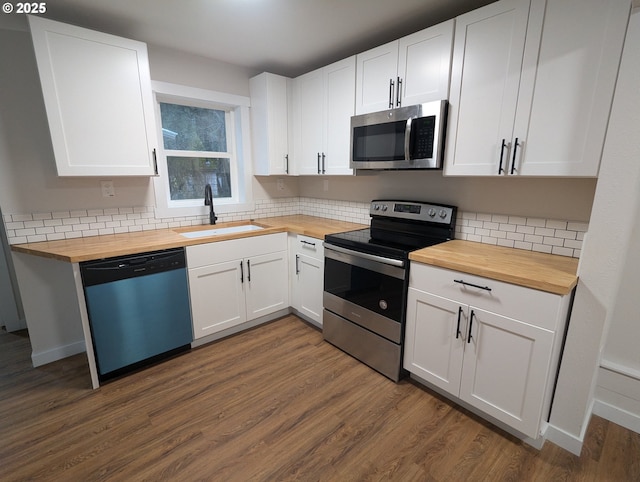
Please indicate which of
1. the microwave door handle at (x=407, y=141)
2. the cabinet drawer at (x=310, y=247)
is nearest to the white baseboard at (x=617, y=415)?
the microwave door handle at (x=407, y=141)

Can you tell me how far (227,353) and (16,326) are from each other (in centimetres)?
209

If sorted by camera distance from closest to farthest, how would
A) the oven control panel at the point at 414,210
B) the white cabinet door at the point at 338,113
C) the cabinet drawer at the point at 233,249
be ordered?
the oven control panel at the point at 414,210 < the cabinet drawer at the point at 233,249 < the white cabinet door at the point at 338,113

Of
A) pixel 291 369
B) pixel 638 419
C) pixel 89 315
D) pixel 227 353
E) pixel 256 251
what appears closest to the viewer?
pixel 638 419

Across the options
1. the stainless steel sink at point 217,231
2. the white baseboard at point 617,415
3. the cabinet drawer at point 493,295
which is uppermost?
the stainless steel sink at point 217,231

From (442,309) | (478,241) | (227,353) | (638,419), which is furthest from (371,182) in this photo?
(638,419)

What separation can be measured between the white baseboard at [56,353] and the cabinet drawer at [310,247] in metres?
1.95

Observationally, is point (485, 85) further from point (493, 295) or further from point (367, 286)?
point (367, 286)

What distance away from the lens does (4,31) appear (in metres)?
1.98

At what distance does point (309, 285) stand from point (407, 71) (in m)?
1.84

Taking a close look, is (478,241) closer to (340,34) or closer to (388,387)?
(388,387)

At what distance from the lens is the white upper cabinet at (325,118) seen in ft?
8.26

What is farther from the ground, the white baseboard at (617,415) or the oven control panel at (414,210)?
the oven control panel at (414,210)

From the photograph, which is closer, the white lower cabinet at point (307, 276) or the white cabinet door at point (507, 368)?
the white cabinet door at point (507, 368)

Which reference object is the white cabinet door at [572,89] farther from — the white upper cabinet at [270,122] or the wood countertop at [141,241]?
the white upper cabinet at [270,122]
